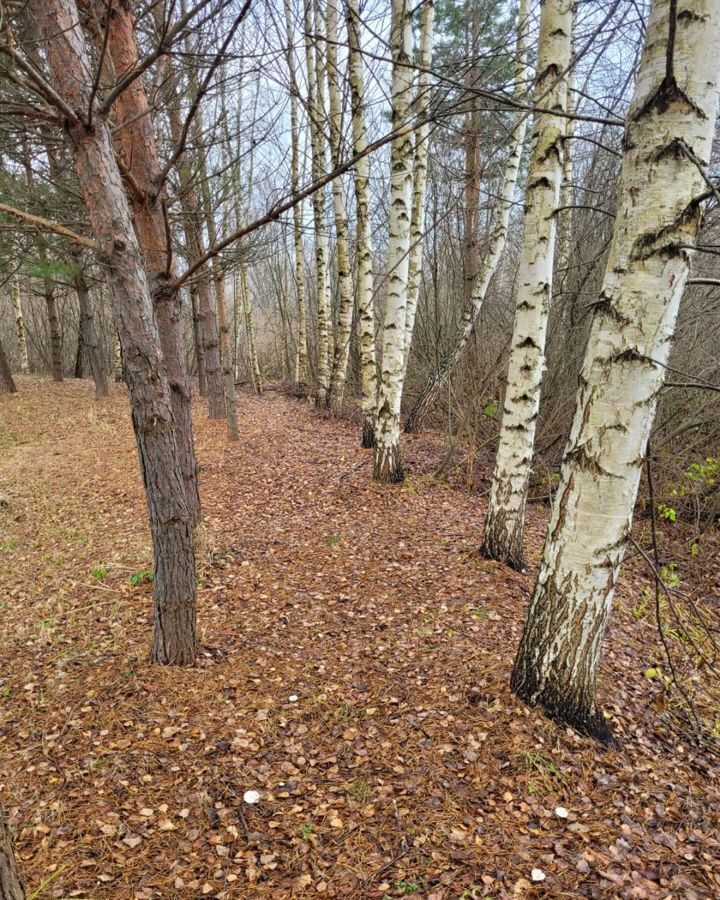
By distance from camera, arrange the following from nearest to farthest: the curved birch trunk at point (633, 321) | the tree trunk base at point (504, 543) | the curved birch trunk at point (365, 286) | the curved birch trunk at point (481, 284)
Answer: the curved birch trunk at point (633, 321) → the tree trunk base at point (504, 543) → the curved birch trunk at point (481, 284) → the curved birch trunk at point (365, 286)

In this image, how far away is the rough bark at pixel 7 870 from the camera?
128 centimetres

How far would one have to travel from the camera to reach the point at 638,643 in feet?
12.5

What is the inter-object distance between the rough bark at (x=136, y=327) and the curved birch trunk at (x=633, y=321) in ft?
7.06

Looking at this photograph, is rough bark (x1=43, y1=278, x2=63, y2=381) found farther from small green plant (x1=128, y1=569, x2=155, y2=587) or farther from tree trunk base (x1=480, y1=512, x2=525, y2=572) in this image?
tree trunk base (x1=480, y1=512, x2=525, y2=572)

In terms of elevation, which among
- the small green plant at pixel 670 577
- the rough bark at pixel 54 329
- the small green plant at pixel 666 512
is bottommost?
the small green plant at pixel 670 577

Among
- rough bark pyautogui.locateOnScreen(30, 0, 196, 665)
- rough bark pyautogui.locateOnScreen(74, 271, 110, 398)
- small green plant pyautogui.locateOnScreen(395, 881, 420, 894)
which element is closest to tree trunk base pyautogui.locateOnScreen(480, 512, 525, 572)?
rough bark pyautogui.locateOnScreen(30, 0, 196, 665)

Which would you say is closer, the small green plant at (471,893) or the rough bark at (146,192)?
the small green plant at (471,893)

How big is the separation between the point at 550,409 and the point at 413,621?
183 inches

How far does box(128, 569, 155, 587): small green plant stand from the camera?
4.26m

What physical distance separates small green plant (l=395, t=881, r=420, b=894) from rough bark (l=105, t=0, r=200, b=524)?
3.01 meters

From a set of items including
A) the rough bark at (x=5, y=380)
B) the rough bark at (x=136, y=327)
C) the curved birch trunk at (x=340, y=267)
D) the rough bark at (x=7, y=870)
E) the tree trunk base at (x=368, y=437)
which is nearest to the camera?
the rough bark at (x=7, y=870)

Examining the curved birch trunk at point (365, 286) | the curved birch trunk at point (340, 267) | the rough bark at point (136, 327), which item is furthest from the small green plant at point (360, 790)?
the curved birch trunk at point (340, 267)

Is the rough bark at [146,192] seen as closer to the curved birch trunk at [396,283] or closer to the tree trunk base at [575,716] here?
the curved birch trunk at [396,283]

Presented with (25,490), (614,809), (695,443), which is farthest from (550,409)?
(25,490)
